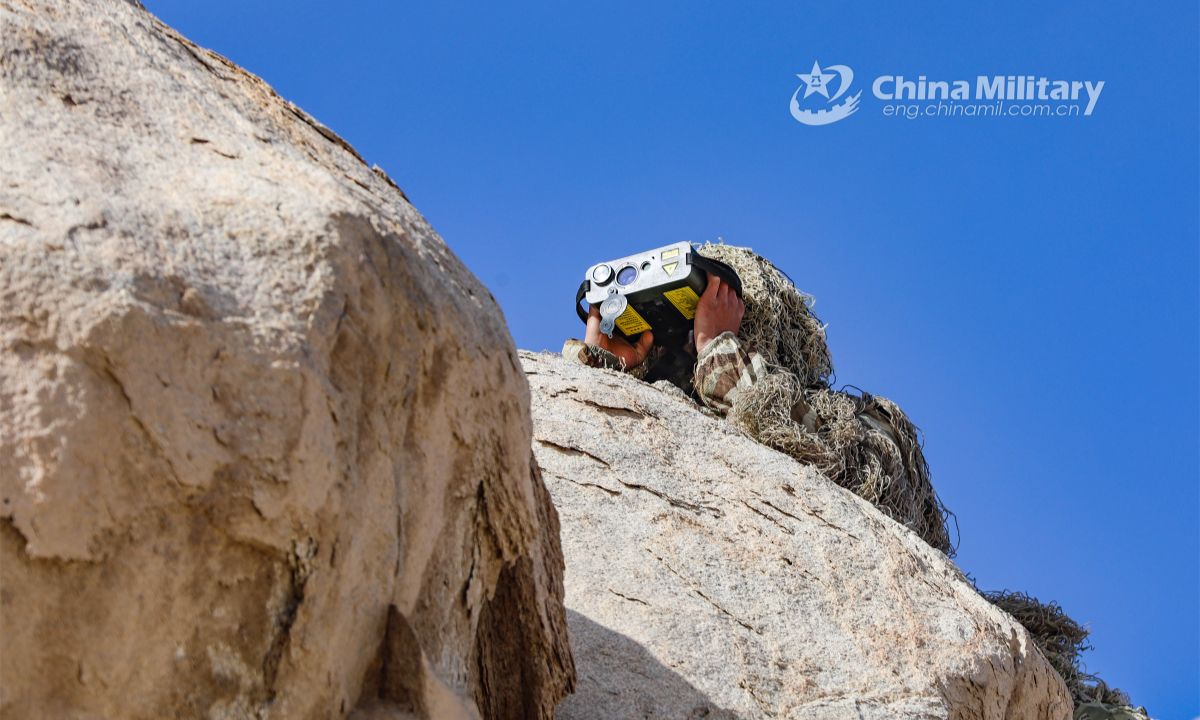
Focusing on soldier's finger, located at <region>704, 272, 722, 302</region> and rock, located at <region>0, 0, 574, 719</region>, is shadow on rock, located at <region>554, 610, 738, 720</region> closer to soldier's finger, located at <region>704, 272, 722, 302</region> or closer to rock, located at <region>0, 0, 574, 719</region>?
rock, located at <region>0, 0, 574, 719</region>

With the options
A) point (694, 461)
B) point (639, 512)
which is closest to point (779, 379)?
point (694, 461)

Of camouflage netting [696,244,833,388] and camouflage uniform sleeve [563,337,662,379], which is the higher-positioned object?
camouflage netting [696,244,833,388]

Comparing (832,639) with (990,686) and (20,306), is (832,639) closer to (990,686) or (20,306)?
(990,686)

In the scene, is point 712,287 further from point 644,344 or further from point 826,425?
point 826,425

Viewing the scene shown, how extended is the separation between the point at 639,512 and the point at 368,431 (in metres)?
1.70

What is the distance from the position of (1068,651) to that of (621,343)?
247 cm

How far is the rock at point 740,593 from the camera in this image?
237 centimetres

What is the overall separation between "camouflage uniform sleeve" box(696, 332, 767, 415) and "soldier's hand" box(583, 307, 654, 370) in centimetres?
59

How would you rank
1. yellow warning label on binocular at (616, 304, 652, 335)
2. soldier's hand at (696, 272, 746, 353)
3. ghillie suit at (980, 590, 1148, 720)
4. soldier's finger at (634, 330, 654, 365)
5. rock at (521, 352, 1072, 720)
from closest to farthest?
rock at (521, 352, 1072, 720)
ghillie suit at (980, 590, 1148, 720)
soldier's hand at (696, 272, 746, 353)
yellow warning label on binocular at (616, 304, 652, 335)
soldier's finger at (634, 330, 654, 365)

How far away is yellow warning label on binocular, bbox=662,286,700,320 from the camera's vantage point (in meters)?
5.12

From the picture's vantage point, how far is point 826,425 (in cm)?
451

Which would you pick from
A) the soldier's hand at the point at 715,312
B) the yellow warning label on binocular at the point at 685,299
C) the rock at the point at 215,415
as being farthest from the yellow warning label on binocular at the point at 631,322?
the rock at the point at 215,415

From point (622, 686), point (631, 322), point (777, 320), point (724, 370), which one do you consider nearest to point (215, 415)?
point (622, 686)

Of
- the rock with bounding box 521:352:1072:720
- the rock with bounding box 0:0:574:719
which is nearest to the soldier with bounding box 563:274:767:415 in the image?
the rock with bounding box 521:352:1072:720
